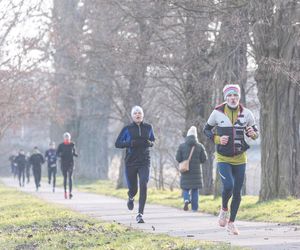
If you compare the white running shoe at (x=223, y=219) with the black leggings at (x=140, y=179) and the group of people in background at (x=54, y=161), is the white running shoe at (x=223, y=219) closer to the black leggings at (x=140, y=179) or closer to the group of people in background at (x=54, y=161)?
the black leggings at (x=140, y=179)

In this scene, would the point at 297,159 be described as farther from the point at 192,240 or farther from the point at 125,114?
the point at 125,114

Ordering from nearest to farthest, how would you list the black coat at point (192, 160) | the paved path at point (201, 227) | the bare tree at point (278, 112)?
the paved path at point (201, 227)
the bare tree at point (278, 112)
the black coat at point (192, 160)

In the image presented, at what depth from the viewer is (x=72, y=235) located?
Answer: 12523mm

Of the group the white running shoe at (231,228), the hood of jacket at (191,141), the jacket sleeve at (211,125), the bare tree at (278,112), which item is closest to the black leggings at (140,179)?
the white running shoe at (231,228)

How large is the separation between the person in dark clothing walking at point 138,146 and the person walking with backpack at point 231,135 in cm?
310

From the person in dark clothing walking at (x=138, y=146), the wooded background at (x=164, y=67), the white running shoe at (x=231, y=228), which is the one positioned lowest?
the white running shoe at (x=231, y=228)

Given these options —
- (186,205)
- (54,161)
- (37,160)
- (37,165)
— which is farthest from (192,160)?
(37,160)

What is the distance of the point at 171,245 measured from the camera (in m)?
10.6

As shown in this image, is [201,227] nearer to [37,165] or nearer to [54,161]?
[54,161]

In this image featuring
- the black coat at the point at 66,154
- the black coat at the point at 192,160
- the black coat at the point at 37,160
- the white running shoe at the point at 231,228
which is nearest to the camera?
the white running shoe at the point at 231,228

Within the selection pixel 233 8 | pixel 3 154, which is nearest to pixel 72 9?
pixel 233 8

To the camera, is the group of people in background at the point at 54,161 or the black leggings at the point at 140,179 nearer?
the black leggings at the point at 140,179

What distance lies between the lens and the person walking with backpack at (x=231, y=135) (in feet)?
38.8

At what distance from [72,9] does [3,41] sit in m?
16.8
